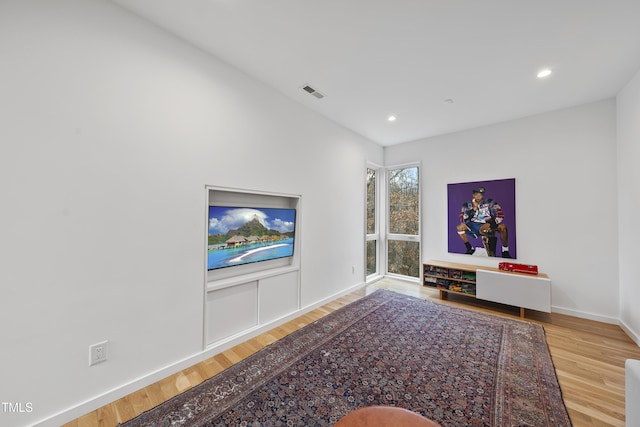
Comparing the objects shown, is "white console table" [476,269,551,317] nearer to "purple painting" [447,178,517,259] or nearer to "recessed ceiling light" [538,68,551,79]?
"purple painting" [447,178,517,259]

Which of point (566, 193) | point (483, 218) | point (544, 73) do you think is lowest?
point (483, 218)

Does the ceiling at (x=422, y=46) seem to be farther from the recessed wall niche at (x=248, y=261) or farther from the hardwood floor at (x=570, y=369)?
the hardwood floor at (x=570, y=369)

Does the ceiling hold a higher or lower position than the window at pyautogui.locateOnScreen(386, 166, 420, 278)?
higher

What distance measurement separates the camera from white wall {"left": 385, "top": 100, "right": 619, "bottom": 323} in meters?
3.09

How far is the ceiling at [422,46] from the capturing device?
179cm

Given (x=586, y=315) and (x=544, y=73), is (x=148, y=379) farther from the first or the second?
(x=586, y=315)

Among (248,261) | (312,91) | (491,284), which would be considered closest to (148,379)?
(248,261)

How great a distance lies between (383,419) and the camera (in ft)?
3.76

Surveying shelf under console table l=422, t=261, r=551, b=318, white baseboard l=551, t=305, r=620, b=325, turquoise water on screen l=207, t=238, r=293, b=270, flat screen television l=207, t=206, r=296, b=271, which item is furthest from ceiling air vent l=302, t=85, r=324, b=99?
white baseboard l=551, t=305, r=620, b=325

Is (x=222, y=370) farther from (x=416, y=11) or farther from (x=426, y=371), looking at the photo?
(x=416, y=11)

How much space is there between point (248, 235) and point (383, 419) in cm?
206

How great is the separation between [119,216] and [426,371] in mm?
2772

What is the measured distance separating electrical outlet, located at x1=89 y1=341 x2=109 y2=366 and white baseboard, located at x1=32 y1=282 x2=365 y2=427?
0.24 m

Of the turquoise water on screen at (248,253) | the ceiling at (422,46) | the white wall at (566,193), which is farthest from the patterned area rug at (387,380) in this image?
the ceiling at (422,46)
